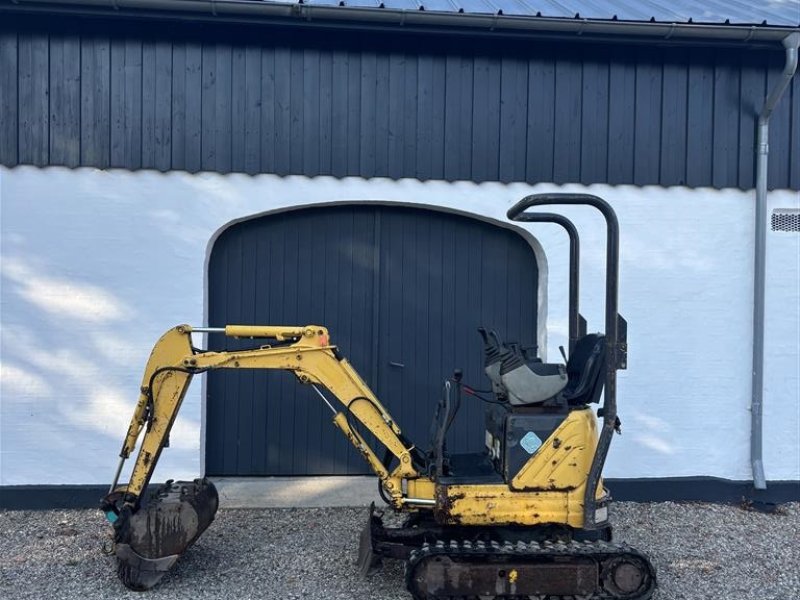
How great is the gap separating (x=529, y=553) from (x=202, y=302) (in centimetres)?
360

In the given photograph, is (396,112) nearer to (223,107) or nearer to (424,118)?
(424,118)

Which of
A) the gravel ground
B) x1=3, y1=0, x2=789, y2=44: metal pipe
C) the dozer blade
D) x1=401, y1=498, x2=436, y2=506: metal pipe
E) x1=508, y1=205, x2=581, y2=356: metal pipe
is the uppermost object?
x1=3, y1=0, x2=789, y2=44: metal pipe

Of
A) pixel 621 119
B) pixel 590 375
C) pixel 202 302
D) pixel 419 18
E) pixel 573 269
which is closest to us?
pixel 590 375

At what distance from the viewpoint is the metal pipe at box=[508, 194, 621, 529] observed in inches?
158

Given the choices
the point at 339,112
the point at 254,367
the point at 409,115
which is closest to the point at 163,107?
the point at 339,112

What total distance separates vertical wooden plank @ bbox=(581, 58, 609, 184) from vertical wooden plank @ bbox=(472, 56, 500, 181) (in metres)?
0.81

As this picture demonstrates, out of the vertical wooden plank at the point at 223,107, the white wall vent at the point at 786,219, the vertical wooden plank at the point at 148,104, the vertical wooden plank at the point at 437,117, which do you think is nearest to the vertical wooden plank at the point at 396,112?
the vertical wooden plank at the point at 437,117

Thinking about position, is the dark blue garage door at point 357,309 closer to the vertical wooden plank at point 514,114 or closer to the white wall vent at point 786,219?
the vertical wooden plank at point 514,114

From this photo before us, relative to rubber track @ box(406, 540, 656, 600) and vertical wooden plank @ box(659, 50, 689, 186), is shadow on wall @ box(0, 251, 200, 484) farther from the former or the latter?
vertical wooden plank @ box(659, 50, 689, 186)

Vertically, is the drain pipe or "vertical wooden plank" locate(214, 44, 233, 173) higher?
"vertical wooden plank" locate(214, 44, 233, 173)

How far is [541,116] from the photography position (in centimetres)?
646

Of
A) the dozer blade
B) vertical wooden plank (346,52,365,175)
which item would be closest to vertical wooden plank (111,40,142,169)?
vertical wooden plank (346,52,365,175)

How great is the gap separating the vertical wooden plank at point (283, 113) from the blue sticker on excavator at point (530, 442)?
3.35 meters

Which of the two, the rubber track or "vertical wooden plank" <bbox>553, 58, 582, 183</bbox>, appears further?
"vertical wooden plank" <bbox>553, 58, 582, 183</bbox>
